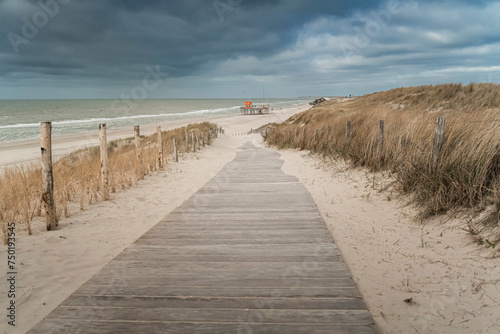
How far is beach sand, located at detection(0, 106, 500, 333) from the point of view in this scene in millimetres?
2824

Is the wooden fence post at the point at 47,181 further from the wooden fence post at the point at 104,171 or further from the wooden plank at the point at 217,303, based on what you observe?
the wooden plank at the point at 217,303

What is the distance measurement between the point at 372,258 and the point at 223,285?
2.05 m

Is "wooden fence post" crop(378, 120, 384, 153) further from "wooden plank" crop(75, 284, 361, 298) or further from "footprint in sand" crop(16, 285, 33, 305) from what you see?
"footprint in sand" crop(16, 285, 33, 305)

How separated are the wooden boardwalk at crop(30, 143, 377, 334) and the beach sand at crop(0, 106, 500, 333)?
14.3 inches

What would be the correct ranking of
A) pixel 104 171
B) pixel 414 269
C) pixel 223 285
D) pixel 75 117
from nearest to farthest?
pixel 223 285 → pixel 414 269 → pixel 104 171 → pixel 75 117

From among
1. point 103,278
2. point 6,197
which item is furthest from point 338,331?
point 6,197

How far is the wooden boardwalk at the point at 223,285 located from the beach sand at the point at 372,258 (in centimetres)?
36

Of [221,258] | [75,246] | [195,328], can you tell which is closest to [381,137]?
[221,258]

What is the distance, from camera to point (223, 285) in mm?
3061

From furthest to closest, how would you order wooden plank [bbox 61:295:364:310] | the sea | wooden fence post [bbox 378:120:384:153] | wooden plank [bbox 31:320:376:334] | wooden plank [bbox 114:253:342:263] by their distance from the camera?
the sea → wooden fence post [bbox 378:120:384:153] → wooden plank [bbox 114:253:342:263] → wooden plank [bbox 61:295:364:310] → wooden plank [bbox 31:320:376:334]

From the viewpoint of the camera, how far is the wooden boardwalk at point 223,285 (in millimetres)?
2490

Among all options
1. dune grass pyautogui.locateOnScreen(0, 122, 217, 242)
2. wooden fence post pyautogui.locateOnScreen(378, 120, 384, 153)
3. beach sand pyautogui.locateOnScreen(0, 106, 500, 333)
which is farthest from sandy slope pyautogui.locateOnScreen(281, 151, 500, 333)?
dune grass pyautogui.locateOnScreen(0, 122, 217, 242)

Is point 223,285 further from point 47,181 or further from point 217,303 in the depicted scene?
point 47,181

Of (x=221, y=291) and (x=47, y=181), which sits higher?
(x=47, y=181)
